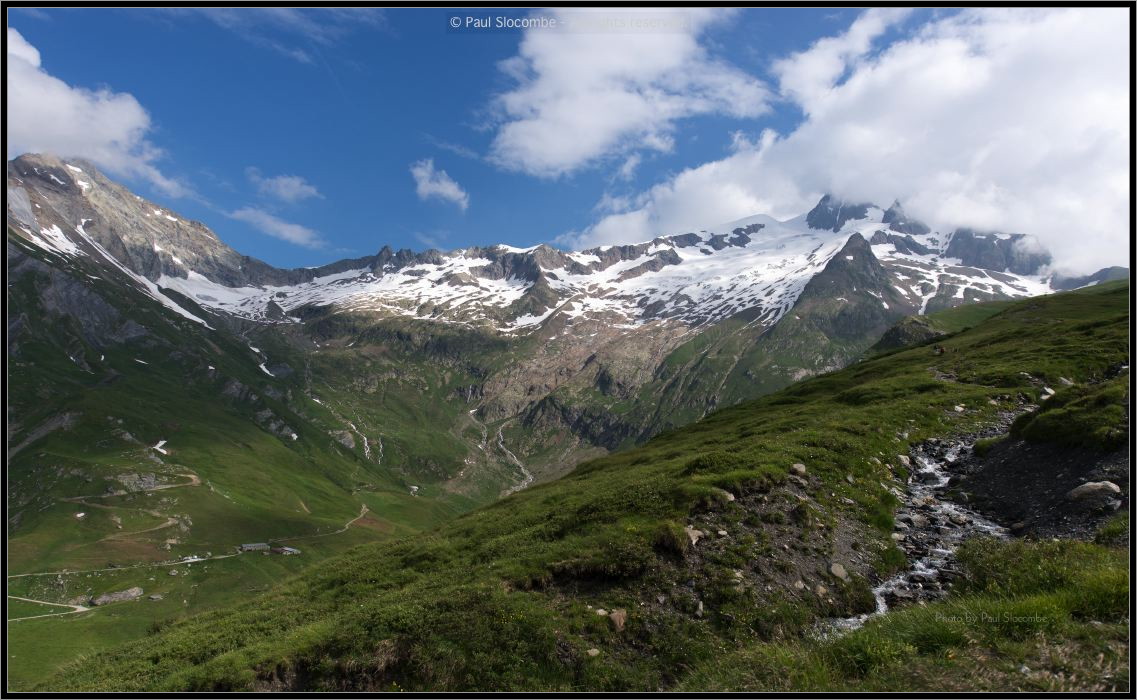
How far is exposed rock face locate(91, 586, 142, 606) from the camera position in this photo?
497ft

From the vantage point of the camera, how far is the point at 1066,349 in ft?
171

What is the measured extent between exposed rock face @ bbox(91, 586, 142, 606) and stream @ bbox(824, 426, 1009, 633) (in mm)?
200745

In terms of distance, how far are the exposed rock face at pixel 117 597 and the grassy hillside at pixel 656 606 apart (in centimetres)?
17141

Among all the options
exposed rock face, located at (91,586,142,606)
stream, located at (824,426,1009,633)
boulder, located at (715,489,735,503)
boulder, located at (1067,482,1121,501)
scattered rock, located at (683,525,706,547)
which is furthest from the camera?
exposed rock face, located at (91,586,142,606)

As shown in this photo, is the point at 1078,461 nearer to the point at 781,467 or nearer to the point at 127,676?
the point at 781,467

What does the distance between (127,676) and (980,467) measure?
38.4 meters

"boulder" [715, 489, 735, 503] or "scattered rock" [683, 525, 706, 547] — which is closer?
"scattered rock" [683, 525, 706, 547]

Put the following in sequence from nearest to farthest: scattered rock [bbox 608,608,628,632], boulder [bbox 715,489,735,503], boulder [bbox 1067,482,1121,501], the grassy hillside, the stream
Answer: the grassy hillside
scattered rock [bbox 608,608,628,632]
the stream
boulder [bbox 1067,482,1121,501]
boulder [bbox 715,489,735,503]

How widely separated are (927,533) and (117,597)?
204061 mm

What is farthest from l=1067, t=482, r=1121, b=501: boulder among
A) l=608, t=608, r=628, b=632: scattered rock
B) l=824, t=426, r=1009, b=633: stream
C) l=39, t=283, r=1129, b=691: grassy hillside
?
l=608, t=608, r=628, b=632: scattered rock

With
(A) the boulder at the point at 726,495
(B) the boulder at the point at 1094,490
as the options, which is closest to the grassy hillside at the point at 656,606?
(A) the boulder at the point at 726,495

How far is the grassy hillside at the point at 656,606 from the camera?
10852mm

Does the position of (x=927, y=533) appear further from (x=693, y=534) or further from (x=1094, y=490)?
(x=693, y=534)

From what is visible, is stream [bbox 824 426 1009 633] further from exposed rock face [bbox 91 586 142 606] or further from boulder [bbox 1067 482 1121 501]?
exposed rock face [bbox 91 586 142 606]
